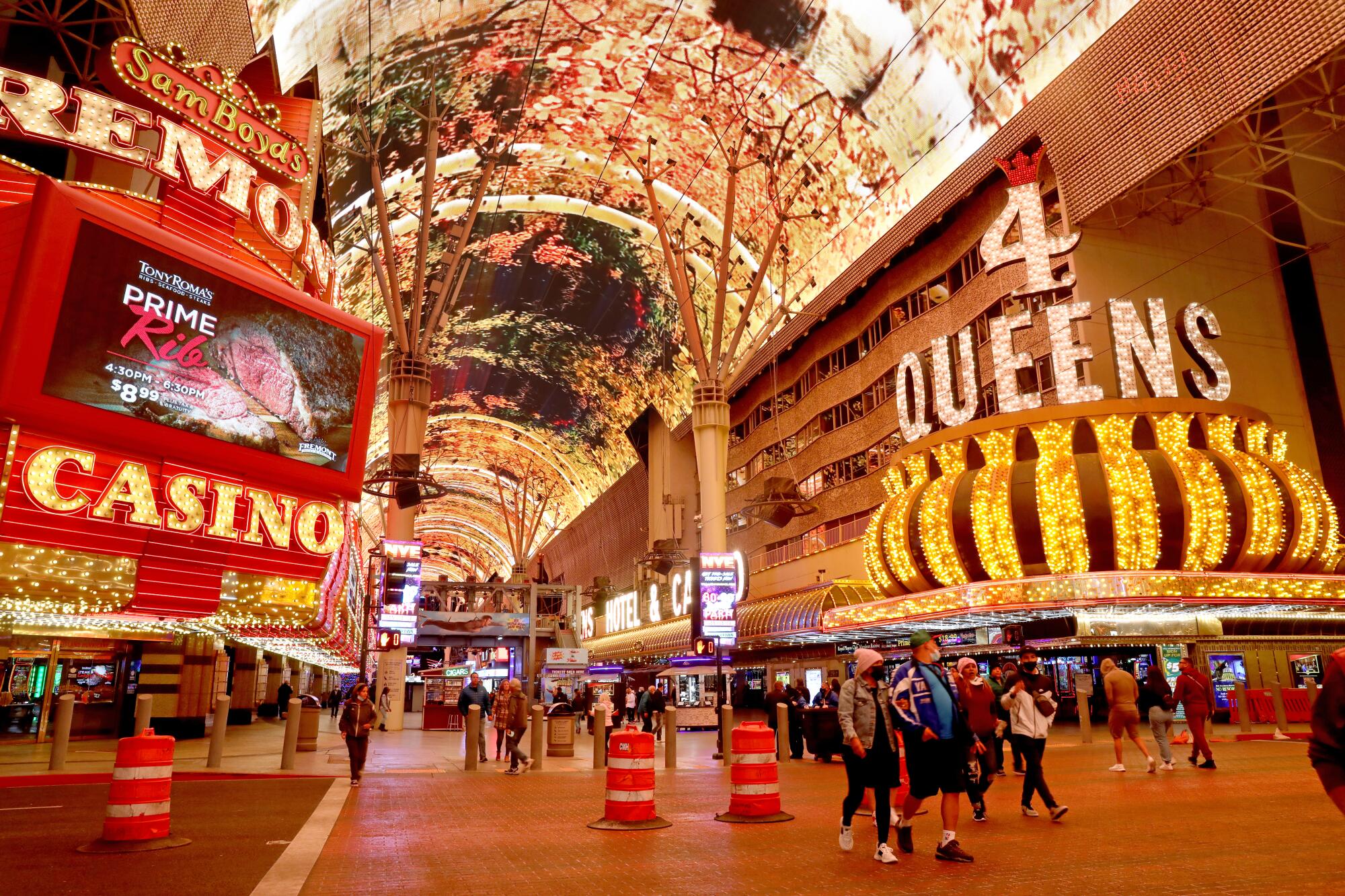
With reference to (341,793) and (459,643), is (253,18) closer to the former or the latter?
(341,793)

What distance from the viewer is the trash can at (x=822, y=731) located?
16078mm

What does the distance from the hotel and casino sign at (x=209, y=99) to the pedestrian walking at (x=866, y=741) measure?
47.3 ft

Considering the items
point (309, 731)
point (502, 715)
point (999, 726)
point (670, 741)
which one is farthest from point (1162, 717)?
point (309, 731)

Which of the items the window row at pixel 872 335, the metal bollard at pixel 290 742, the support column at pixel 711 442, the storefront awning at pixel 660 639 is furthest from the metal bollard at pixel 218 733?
the storefront awning at pixel 660 639

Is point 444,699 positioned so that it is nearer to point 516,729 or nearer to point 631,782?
point 516,729

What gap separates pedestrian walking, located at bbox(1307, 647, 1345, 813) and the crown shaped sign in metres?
20.6

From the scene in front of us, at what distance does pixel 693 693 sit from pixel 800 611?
12.1 m

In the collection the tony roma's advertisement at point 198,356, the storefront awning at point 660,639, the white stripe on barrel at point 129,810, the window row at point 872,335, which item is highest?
the window row at point 872,335

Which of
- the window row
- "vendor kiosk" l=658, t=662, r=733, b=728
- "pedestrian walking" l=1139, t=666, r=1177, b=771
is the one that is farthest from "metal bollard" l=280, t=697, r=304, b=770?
the window row

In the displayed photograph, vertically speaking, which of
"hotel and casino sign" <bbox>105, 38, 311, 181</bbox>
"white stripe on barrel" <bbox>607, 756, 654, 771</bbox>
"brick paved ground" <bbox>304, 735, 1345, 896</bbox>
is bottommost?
"brick paved ground" <bbox>304, 735, 1345, 896</bbox>

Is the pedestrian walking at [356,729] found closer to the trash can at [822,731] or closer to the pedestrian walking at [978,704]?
the trash can at [822,731]

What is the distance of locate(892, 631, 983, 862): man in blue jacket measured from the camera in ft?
21.8

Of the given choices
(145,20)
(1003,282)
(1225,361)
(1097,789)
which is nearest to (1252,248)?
(1225,361)

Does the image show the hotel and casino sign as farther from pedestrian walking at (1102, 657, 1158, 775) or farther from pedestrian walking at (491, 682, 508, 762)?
pedestrian walking at (1102, 657, 1158, 775)
